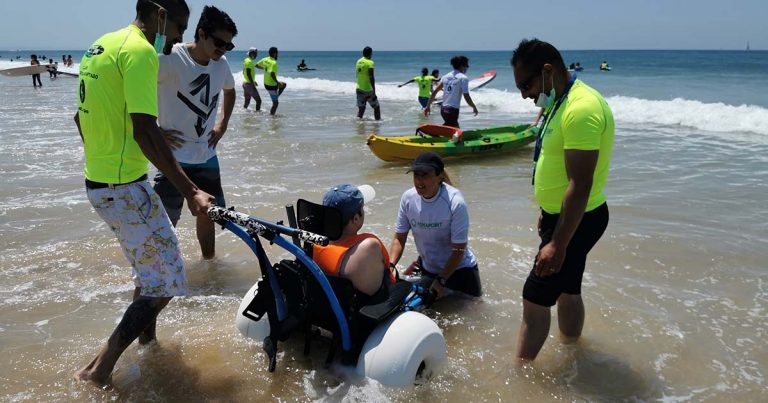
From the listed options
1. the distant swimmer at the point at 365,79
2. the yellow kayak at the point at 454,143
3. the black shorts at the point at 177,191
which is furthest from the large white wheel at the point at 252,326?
the distant swimmer at the point at 365,79

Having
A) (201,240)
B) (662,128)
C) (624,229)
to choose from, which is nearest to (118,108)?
(201,240)

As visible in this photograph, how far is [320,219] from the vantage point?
3219 mm

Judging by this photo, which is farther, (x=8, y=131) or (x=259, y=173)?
(x=8, y=131)

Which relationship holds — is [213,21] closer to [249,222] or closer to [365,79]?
[249,222]

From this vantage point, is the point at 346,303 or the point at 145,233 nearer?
the point at 145,233

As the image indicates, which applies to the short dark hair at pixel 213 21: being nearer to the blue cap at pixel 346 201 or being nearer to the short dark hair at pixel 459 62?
the blue cap at pixel 346 201

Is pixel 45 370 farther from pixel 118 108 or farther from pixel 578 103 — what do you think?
pixel 578 103

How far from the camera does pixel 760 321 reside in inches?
170

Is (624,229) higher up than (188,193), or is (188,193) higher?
(188,193)

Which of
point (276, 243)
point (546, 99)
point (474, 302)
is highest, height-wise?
point (546, 99)

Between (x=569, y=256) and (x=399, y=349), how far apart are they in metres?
1.06

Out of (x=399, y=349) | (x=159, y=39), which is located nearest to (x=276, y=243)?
(x=399, y=349)

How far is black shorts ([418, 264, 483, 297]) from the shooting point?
14.8 feet

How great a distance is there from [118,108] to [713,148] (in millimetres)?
11840
